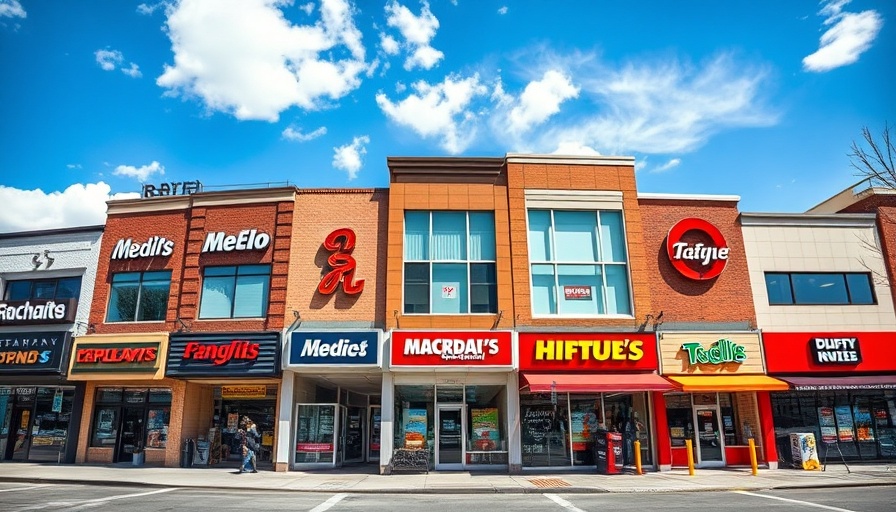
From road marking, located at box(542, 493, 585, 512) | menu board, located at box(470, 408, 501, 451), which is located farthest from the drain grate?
menu board, located at box(470, 408, 501, 451)

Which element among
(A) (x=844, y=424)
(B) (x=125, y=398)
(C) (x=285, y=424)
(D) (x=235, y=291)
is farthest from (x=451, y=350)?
(A) (x=844, y=424)

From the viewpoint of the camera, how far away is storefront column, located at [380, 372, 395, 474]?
19.4m

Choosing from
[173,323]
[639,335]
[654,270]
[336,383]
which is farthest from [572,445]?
[173,323]

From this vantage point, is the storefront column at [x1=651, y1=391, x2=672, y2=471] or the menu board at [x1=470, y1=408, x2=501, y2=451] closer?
the storefront column at [x1=651, y1=391, x2=672, y2=471]

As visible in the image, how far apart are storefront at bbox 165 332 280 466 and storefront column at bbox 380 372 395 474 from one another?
3.90 meters

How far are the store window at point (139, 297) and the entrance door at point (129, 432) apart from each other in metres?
3.58

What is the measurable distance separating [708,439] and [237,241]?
1914cm

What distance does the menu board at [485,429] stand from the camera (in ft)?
66.6

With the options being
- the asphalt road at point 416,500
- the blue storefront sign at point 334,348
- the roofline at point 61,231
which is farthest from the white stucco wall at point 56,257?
the blue storefront sign at point 334,348

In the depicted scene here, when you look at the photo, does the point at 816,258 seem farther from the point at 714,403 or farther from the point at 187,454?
the point at 187,454

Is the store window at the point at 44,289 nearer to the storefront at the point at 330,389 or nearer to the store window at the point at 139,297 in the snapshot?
the store window at the point at 139,297

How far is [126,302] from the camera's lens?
22359 mm

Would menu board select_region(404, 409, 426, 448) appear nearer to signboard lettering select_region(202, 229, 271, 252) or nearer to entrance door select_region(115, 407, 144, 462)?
signboard lettering select_region(202, 229, 271, 252)

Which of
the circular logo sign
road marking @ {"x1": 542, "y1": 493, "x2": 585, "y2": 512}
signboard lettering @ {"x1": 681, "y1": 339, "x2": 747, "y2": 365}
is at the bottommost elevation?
road marking @ {"x1": 542, "y1": 493, "x2": 585, "y2": 512}
